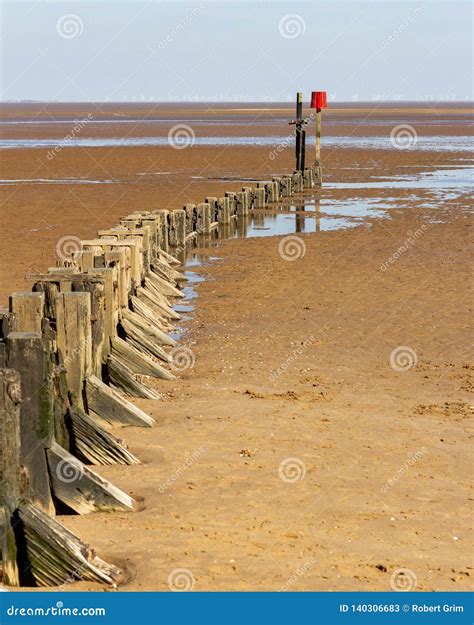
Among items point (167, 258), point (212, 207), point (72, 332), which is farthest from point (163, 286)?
point (212, 207)

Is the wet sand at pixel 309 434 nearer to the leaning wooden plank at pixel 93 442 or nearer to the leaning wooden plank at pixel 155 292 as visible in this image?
the leaning wooden plank at pixel 93 442

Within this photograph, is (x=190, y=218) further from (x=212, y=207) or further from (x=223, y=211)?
(x=223, y=211)

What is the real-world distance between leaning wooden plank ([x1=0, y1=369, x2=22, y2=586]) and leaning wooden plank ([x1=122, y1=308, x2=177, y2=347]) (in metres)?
6.05

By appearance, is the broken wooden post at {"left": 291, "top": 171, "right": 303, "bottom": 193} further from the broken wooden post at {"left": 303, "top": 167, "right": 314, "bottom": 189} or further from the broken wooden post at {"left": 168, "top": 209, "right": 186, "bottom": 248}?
the broken wooden post at {"left": 168, "top": 209, "right": 186, "bottom": 248}

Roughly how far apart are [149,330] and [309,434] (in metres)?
3.91

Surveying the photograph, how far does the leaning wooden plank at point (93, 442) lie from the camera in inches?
350

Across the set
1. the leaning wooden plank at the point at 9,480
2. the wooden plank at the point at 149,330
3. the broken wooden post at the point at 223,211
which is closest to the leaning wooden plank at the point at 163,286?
the wooden plank at the point at 149,330

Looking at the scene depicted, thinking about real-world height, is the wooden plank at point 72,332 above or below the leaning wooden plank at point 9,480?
above

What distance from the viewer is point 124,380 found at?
11.0 m

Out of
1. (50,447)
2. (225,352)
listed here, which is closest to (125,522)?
(50,447)

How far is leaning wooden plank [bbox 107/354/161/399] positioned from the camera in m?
10.9

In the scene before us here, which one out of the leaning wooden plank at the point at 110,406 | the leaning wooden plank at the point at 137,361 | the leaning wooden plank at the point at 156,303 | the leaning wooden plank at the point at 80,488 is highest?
the leaning wooden plank at the point at 156,303

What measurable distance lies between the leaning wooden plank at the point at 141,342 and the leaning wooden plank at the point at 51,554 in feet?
18.3

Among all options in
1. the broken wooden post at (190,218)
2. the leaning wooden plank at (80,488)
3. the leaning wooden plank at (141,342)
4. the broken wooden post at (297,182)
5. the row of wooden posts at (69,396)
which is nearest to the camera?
the row of wooden posts at (69,396)
